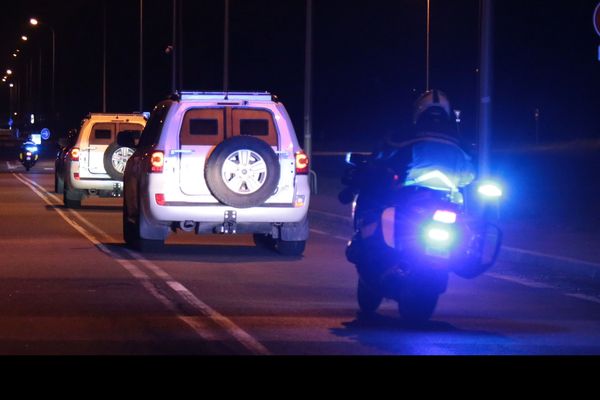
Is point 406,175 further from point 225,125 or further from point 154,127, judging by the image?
point 154,127

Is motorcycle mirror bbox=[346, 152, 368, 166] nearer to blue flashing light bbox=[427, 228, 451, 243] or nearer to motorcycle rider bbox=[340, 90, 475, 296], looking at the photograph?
motorcycle rider bbox=[340, 90, 475, 296]

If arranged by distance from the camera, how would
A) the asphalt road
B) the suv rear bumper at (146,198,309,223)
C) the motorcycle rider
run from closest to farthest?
the asphalt road
the motorcycle rider
the suv rear bumper at (146,198,309,223)

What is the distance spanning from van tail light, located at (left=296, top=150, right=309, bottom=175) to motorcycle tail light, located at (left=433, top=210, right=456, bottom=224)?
21.7 feet

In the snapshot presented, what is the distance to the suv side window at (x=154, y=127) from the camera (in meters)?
17.3

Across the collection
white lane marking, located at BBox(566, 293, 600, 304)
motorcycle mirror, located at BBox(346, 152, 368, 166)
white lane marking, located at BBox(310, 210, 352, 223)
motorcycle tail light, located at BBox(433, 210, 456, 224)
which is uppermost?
motorcycle mirror, located at BBox(346, 152, 368, 166)

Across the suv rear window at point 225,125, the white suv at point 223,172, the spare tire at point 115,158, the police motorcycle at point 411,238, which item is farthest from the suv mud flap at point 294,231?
the spare tire at point 115,158

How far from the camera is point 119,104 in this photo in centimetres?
12469

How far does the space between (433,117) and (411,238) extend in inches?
47.3

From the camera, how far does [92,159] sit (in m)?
26.9

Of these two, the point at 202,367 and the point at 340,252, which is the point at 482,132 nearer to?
the point at 340,252

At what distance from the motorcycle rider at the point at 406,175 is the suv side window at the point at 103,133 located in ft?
53.0

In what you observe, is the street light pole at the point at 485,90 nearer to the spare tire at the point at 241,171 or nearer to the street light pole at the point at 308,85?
the spare tire at the point at 241,171

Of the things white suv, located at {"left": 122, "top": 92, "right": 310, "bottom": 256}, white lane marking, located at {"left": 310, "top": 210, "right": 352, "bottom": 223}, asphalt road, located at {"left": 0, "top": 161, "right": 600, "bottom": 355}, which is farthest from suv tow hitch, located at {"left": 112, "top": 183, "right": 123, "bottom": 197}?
white suv, located at {"left": 122, "top": 92, "right": 310, "bottom": 256}

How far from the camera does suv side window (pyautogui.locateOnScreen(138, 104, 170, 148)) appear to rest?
17.3 m
